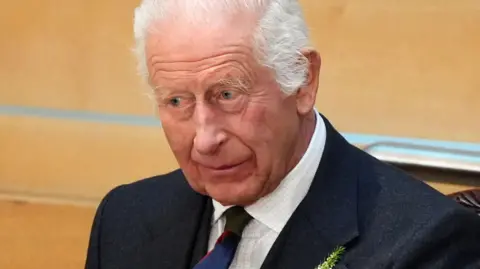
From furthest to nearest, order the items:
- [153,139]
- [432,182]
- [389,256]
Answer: [153,139]
[432,182]
[389,256]

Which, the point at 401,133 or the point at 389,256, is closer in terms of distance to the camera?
the point at 389,256

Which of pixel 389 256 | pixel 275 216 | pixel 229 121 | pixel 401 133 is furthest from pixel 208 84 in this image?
pixel 401 133

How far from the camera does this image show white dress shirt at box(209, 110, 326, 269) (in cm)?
146

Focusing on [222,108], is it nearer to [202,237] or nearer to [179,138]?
[179,138]

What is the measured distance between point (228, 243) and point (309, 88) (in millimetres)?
300

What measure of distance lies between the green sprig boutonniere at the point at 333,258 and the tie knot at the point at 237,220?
0.53ft

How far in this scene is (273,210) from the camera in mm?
1461

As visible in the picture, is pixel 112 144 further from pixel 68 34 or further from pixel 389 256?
pixel 389 256

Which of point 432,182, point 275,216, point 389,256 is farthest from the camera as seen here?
point 432,182

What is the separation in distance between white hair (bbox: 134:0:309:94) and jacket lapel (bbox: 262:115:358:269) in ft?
0.64

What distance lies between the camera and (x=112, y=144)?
7.14ft

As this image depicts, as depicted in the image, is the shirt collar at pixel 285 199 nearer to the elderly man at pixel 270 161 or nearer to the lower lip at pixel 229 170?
the elderly man at pixel 270 161

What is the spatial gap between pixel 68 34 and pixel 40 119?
23 cm

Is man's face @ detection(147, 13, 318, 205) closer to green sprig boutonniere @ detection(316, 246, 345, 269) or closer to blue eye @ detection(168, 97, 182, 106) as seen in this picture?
blue eye @ detection(168, 97, 182, 106)
